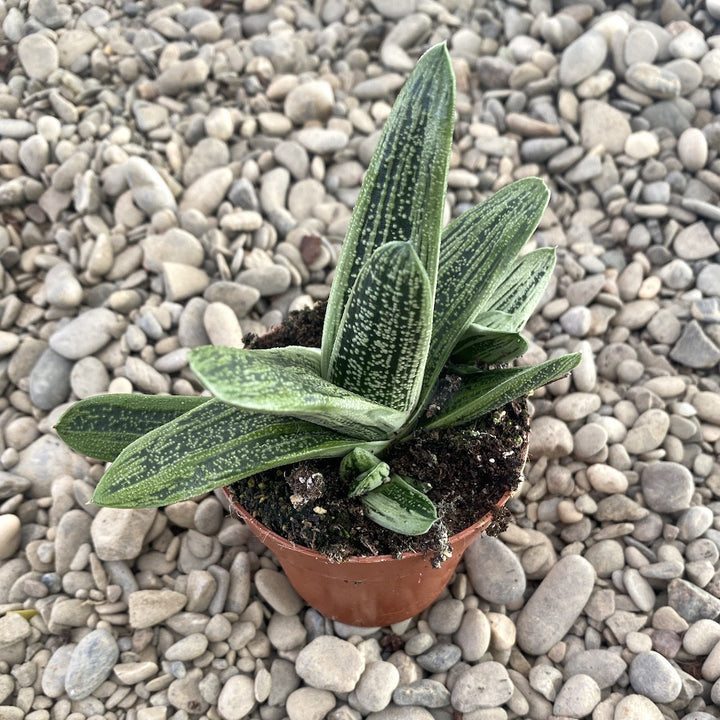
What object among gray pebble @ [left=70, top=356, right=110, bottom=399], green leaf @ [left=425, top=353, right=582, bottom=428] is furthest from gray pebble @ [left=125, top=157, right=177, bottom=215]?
green leaf @ [left=425, top=353, right=582, bottom=428]

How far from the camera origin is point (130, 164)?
6.45 feet

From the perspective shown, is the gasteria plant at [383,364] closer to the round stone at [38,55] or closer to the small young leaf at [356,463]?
the small young leaf at [356,463]

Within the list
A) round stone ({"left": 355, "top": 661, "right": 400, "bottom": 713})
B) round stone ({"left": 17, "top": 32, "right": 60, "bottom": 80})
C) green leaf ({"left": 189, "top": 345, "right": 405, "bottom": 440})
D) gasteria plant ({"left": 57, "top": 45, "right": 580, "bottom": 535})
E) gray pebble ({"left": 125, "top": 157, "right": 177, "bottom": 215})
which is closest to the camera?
green leaf ({"left": 189, "top": 345, "right": 405, "bottom": 440})

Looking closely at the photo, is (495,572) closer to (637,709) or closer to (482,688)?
(482,688)

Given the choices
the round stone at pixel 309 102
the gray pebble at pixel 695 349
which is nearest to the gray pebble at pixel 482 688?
the gray pebble at pixel 695 349

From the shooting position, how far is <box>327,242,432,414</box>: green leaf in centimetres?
85

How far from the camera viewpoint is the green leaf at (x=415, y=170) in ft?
2.98

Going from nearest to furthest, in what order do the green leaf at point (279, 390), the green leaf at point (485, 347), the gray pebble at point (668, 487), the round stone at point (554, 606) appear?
1. the green leaf at point (279, 390)
2. the green leaf at point (485, 347)
3. the round stone at point (554, 606)
4. the gray pebble at point (668, 487)

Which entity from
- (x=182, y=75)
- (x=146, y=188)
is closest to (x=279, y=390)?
(x=146, y=188)

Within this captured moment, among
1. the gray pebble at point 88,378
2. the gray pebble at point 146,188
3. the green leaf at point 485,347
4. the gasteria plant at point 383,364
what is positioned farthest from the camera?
the gray pebble at point 146,188

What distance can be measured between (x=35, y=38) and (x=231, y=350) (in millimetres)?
1500

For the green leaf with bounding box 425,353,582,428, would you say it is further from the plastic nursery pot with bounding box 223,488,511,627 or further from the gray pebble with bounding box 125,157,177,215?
the gray pebble with bounding box 125,157,177,215

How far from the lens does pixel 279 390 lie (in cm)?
82

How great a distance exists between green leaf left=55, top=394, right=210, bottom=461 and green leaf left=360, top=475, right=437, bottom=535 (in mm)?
345
